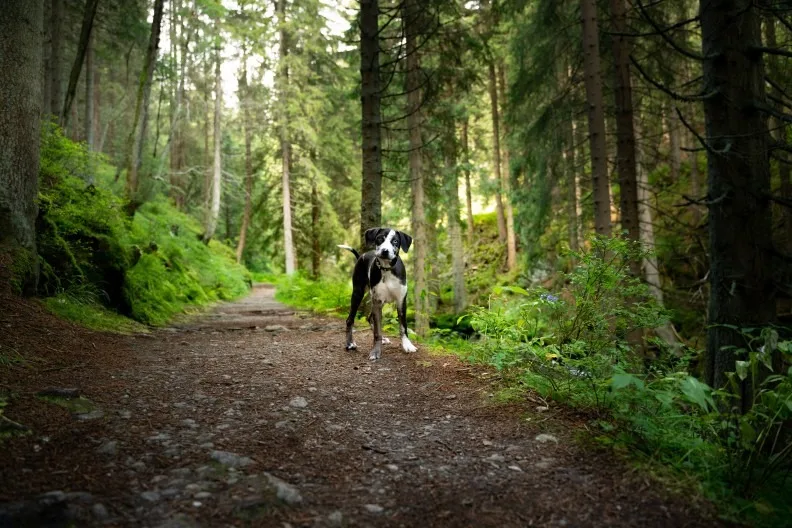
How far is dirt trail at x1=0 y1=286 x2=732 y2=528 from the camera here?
1941mm

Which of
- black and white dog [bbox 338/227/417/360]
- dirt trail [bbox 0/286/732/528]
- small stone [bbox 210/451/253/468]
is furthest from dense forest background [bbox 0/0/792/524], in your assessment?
small stone [bbox 210/451/253/468]

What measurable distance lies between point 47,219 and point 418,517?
20.0ft

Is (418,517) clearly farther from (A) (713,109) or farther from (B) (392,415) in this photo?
(A) (713,109)

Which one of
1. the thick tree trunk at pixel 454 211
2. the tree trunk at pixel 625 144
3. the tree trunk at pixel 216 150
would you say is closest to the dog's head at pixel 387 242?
the tree trunk at pixel 625 144

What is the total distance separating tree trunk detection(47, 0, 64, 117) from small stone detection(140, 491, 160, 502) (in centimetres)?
1157

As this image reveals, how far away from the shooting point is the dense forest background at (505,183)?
3.42 meters

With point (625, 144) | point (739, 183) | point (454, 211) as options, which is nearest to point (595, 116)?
point (625, 144)

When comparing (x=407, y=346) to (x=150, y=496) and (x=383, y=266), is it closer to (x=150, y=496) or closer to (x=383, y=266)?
(x=383, y=266)

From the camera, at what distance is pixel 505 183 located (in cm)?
2169

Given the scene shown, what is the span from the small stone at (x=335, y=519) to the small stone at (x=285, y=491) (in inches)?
7.2

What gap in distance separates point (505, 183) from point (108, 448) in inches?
826

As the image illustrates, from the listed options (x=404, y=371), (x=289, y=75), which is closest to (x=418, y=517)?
(x=404, y=371)

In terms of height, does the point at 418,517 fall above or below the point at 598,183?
below

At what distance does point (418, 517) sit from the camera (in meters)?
1.98
